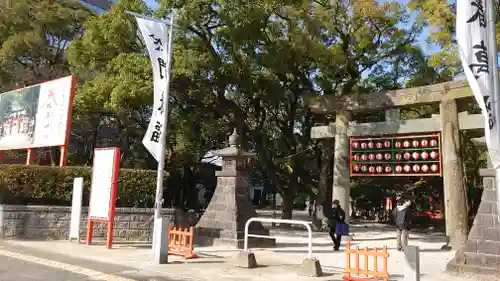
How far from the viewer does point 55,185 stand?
13.9 metres

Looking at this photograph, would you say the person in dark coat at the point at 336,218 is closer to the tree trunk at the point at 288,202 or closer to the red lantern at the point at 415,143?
the red lantern at the point at 415,143

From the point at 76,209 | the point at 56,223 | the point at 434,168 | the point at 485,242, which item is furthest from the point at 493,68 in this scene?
the point at 56,223

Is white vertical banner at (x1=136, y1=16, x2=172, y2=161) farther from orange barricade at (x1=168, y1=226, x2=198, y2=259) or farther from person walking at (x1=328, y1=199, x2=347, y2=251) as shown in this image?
person walking at (x1=328, y1=199, x2=347, y2=251)

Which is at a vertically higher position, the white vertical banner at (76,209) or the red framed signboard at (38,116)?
the red framed signboard at (38,116)

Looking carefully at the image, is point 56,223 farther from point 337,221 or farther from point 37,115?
point 337,221

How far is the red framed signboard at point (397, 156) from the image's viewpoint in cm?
1482

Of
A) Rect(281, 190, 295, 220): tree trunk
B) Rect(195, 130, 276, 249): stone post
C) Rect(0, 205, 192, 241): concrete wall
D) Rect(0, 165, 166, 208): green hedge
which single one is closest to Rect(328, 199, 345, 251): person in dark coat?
Rect(195, 130, 276, 249): stone post

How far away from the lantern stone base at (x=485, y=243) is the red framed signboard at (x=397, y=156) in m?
5.39

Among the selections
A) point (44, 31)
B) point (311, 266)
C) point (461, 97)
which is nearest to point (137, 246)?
point (311, 266)

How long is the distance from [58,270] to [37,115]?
8.15m

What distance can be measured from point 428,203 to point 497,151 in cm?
2625

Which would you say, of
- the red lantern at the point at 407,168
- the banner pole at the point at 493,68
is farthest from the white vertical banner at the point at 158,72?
the red lantern at the point at 407,168

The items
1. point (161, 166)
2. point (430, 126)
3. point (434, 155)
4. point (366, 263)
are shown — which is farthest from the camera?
point (430, 126)

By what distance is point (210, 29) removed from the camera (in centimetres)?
1700
